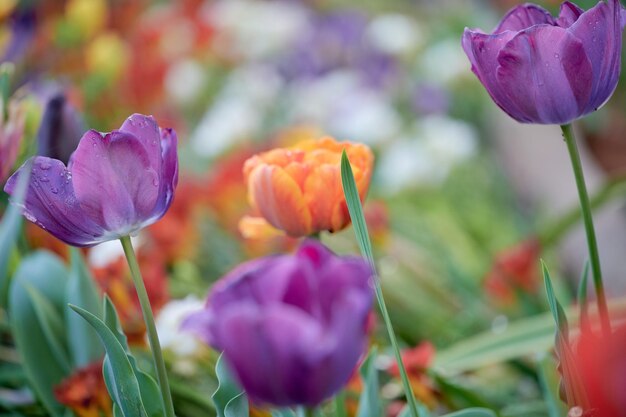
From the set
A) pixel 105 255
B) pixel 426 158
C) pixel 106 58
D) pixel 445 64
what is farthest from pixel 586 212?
pixel 445 64

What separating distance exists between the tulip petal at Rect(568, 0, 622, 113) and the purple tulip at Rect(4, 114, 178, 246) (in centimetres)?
19

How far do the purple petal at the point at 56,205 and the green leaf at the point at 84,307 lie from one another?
181 millimetres

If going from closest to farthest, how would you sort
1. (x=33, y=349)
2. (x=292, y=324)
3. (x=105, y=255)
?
(x=292, y=324)
(x=33, y=349)
(x=105, y=255)

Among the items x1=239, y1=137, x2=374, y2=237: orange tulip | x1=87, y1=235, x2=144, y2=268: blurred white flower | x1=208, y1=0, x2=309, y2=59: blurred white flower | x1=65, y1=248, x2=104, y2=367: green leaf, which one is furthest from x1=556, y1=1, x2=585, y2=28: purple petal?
x1=208, y1=0, x2=309, y2=59: blurred white flower

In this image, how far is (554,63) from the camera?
1.12 feet

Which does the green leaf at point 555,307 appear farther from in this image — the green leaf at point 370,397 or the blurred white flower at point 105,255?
the blurred white flower at point 105,255

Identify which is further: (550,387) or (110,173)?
(550,387)

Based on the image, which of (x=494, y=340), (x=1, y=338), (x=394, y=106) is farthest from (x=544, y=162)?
(x=1, y=338)

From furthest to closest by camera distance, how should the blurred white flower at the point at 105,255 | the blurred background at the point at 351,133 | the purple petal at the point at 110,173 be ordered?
the blurred background at the point at 351,133 → the blurred white flower at the point at 105,255 → the purple petal at the point at 110,173

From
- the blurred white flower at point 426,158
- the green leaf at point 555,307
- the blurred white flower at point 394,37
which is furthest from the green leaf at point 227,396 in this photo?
the blurred white flower at point 394,37

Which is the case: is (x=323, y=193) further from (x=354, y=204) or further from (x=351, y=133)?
(x=351, y=133)

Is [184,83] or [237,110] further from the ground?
[184,83]

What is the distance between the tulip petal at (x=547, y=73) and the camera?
0.34m

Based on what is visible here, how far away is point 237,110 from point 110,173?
4.07 feet
